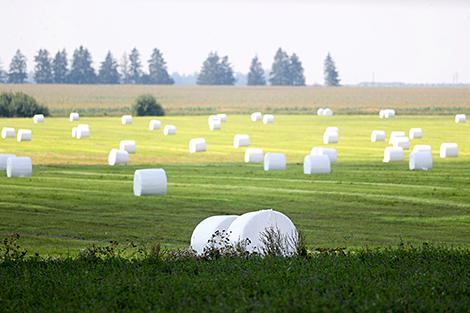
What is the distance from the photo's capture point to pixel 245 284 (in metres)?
A: 8.70

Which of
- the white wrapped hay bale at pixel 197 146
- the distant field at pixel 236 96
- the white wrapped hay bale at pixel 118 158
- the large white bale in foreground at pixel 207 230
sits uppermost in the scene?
the distant field at pixel 236 96

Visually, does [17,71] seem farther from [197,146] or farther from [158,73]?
[197,146]

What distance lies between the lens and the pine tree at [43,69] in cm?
16525

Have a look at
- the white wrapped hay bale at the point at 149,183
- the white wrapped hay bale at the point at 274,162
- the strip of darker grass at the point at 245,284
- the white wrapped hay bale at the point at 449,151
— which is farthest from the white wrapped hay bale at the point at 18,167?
the white wrapped hay bale at the point at 449,151

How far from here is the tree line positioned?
542 ft

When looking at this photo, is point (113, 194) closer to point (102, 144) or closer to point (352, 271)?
point (352, 271)

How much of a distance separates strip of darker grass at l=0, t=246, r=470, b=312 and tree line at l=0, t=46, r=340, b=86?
6247 inches

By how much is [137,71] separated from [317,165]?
151121 mm

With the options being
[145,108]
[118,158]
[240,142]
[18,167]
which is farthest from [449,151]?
[145,108]

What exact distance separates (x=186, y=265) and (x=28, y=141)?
38481 mm

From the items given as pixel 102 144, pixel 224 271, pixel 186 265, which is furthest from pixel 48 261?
pixel 102 144

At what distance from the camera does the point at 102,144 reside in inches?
1756

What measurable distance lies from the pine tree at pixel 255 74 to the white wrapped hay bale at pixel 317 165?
150 meters

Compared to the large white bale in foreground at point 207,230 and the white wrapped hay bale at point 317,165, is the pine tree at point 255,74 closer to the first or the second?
the white wrapped hay bale at point 317,165
